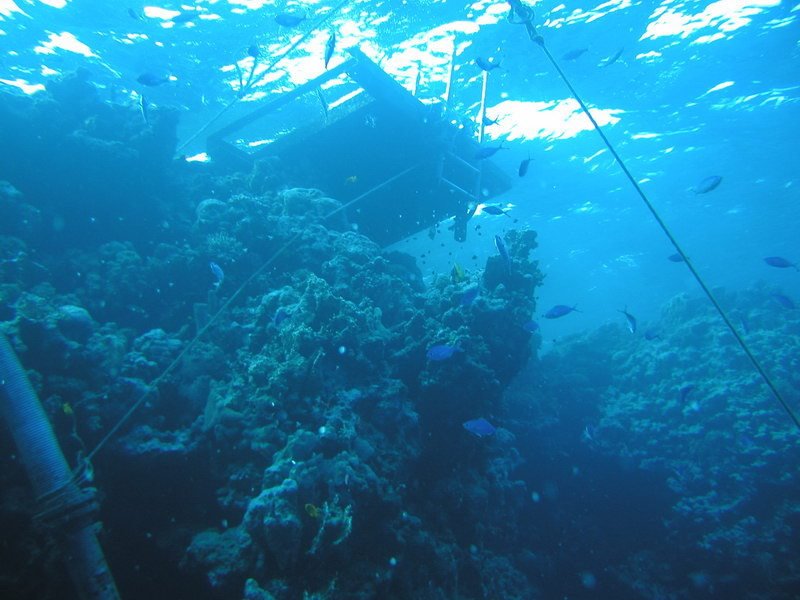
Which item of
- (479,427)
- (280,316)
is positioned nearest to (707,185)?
(479,427)

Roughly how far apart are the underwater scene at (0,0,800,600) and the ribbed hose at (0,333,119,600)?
28mm

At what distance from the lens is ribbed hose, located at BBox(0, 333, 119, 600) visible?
3898 millimetres

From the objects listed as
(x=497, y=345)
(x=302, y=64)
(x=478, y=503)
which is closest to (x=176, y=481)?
(x=478, y=503)

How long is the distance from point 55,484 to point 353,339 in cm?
426

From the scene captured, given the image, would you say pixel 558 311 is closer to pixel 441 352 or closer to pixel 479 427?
pixel 441 352

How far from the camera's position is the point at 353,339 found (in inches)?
280

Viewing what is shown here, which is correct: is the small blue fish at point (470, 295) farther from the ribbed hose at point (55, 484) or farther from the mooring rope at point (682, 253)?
the ribbed hose at point (55, 484)

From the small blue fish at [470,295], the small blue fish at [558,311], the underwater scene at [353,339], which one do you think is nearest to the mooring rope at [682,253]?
the underwater scene at [353,339]

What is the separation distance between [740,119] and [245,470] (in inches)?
1067

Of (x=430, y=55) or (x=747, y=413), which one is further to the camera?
(x=430, y=55)

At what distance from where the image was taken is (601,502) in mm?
10500

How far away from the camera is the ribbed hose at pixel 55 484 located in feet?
12.8

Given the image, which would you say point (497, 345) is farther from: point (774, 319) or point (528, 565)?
point (774, 319)

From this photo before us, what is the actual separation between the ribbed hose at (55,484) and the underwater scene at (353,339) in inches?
1.1
